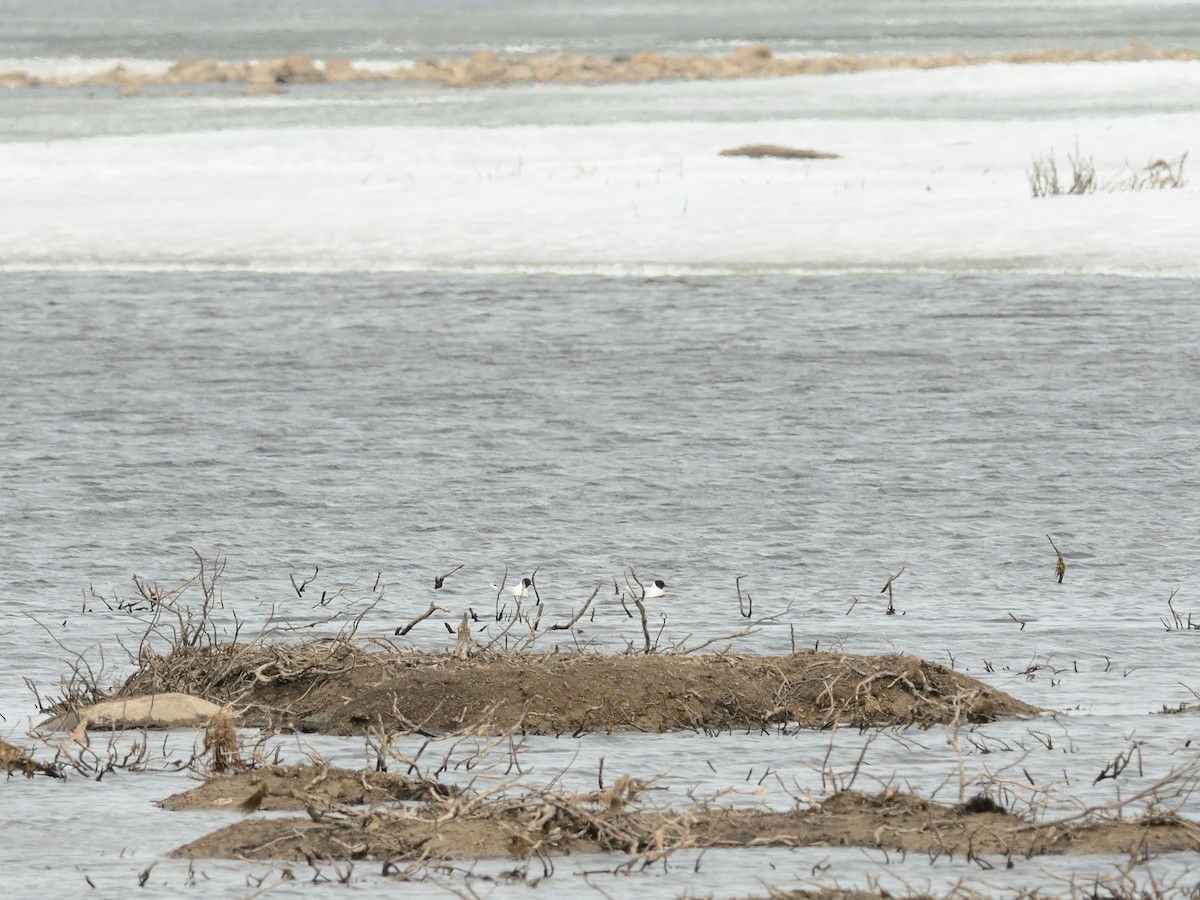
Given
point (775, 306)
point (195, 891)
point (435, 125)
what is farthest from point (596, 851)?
point (435, 125)

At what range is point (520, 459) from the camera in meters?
11.5

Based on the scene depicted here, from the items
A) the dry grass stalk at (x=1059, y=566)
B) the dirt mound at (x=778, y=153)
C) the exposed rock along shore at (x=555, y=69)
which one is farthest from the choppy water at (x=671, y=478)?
the exposed rock along shore at (x=555, y=69)

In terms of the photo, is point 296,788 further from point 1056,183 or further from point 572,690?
point 1056,183

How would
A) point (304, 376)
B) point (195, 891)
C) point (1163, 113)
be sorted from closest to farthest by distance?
point (195, 891) → point (304, 376) → point (1163, 113)

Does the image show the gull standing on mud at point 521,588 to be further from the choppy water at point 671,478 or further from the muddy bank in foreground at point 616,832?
the muddy bank in foreground at point 616,832

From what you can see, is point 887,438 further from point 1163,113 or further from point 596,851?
point 1163,113

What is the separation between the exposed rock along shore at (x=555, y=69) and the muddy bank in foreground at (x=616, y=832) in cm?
3754

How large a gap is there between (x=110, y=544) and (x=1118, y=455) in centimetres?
493

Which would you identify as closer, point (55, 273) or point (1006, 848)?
point (1006, 848)

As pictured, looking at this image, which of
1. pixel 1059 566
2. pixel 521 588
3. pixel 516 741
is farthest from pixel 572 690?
pixel 1059 566

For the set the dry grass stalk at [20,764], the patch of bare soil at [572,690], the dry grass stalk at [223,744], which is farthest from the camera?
the patch of bare soil at [572,690]

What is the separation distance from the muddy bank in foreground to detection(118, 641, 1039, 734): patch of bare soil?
100 centimetres

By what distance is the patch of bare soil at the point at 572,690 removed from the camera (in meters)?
6.96

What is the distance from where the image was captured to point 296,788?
A: 19.5ft
